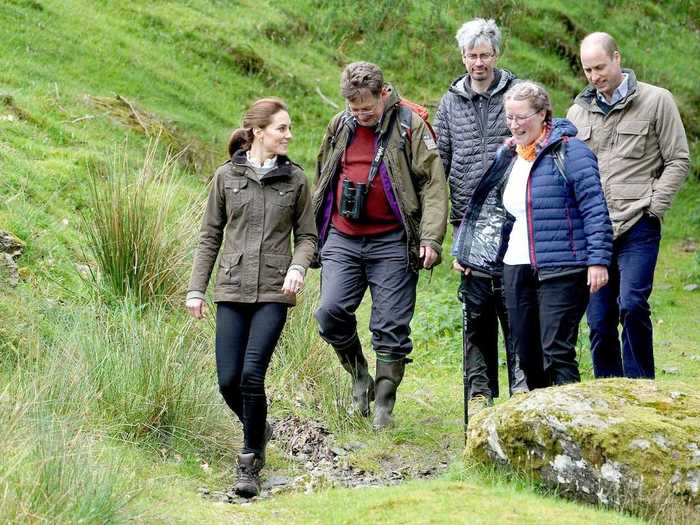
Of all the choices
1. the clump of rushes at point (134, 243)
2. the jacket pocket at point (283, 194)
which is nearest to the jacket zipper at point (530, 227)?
the jacket pocket at point (283, 194)

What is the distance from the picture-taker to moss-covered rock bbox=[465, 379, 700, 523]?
17.7 feet

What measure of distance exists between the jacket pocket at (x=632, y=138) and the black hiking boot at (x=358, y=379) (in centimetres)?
200

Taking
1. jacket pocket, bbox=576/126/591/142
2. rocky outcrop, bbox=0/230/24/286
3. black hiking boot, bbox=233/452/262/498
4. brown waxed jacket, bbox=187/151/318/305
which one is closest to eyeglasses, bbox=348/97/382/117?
brown waxed jacket, bbox=187/151/318/305

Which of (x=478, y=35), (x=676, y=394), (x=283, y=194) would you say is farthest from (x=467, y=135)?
(x=676, y=394)

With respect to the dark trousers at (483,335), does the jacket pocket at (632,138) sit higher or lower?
higher

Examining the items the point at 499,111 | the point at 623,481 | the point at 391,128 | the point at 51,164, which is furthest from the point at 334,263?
the point at 51,164

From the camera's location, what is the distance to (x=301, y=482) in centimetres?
638

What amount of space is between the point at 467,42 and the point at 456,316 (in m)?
3.96

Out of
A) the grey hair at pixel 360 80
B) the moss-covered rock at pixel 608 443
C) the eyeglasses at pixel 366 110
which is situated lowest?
the moss-covered rock at pixel 608 443

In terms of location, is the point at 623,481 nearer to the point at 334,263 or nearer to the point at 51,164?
the point at 334,263

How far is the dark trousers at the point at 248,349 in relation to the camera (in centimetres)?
621

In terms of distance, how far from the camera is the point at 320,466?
6875 millimetres

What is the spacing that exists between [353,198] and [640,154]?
171 centimetres

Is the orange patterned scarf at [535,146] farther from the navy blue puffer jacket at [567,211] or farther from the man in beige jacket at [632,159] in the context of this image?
the man in beige jacket at [632,159]
